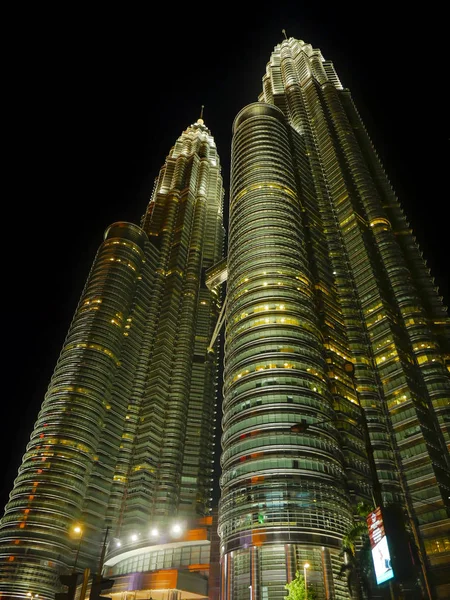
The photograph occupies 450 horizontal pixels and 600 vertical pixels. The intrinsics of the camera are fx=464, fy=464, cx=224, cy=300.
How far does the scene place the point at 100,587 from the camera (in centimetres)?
1845

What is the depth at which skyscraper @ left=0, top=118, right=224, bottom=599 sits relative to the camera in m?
119

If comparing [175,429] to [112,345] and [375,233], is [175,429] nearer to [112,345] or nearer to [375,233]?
[112,345]

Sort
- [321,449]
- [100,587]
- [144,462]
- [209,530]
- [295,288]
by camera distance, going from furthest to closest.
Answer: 1. [144,462]
2. [295,288]
3. [209,530]
4. [321,449]
5. [100,587]

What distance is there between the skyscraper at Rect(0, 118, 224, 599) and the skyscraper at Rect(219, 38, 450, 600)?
40295mm

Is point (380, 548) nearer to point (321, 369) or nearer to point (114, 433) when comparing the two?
point (321, 369)

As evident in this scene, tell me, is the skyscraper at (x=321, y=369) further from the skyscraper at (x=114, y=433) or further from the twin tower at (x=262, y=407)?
the skyscraper at (x=114, y=433)

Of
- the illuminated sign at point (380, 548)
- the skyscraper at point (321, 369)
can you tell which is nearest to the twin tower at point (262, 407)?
the skyscraper at point (321, 369)

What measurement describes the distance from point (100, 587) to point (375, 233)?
15335 cm

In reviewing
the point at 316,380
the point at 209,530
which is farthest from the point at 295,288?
the point at 209,530

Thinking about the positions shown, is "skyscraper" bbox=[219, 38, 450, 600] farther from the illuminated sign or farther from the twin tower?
the illuminated sign

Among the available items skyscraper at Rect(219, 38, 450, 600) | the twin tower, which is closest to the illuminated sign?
skyscraper at Rect(219, 38, 450, 600)

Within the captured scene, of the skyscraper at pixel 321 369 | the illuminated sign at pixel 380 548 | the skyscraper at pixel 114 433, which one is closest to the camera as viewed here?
the illuminated sign at pixel 380 548

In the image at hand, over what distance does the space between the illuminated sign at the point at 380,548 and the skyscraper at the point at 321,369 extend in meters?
1.77

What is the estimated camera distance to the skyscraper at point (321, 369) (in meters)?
76.1
